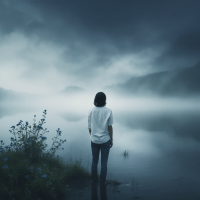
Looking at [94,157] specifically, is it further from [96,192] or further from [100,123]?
[100,123]

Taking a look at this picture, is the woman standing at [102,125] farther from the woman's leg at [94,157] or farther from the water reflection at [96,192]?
the water reflection at [96,192]

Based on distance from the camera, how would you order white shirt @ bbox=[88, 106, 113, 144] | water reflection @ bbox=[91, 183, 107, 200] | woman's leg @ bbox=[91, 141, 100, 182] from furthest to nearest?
woman's leg @ bbox=[91, 141, 100, 182] → white shirt @ bbox=[88, 106, 113, 144] → water reflection @ bbox=[91, 183, 107, 200]

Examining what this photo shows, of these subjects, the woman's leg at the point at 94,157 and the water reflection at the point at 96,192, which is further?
the woman's leg at the point at 94,157

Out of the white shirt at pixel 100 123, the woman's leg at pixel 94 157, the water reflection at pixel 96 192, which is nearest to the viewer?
the water reflection at pixel 96 192

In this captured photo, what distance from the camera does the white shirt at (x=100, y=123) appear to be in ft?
16.8

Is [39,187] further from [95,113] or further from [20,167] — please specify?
[95,113]

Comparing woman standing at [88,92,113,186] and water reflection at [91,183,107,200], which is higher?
woman standing at [88,92,113,186]

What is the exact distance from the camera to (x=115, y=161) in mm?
10109

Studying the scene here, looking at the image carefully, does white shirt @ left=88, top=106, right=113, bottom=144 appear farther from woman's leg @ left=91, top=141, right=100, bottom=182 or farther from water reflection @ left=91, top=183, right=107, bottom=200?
water reflection @ left=91, top=183, right=107, bottom=200

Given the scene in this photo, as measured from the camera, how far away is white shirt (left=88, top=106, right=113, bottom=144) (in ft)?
16.8

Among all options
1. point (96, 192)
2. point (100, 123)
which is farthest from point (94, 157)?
point (100, 123)

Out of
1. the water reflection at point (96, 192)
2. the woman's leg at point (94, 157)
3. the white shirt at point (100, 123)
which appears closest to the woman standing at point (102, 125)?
the white shirt at point (100, 123)

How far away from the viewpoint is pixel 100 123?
5164 mm

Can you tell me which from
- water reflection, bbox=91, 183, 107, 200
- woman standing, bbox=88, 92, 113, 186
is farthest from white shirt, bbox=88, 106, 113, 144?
water reflection, bbox=91, 183, 107, 200
